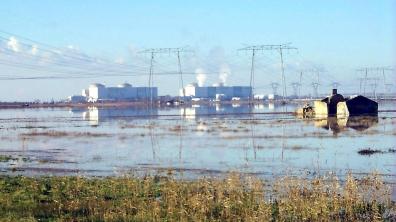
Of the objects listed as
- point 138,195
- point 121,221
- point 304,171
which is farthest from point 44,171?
point 121,221

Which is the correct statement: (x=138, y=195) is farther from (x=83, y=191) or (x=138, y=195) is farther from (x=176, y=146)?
(x=176, y=146)

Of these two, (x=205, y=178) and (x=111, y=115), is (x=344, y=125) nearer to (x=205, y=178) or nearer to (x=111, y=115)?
(x=205, y=178)

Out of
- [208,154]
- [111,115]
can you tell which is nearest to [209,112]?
[111,115]

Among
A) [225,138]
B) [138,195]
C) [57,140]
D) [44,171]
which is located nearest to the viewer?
[138,195]

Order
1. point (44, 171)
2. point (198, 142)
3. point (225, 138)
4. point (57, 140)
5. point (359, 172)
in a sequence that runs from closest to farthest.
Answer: point (359, 172) < point (44, 171) < point (198, 142) < point (225, 138) < point (57, 140)

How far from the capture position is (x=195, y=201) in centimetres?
1270

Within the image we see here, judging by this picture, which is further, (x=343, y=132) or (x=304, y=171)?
(x=343, y=132)

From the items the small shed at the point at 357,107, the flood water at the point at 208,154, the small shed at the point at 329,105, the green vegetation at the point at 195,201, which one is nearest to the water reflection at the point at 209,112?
the small shed at the point at 329,105

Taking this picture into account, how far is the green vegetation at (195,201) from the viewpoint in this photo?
39.9ft

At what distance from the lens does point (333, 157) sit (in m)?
24.3

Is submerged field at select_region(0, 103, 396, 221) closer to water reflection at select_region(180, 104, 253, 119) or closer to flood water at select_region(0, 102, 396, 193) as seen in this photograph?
flood water at select_region(0, 102, 396, 193)

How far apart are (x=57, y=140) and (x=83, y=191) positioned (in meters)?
24.4

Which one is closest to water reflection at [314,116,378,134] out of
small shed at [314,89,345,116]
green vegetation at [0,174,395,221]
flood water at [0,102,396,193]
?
flood water at [0,102,396,193]

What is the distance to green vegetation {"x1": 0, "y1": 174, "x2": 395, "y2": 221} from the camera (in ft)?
39.9
